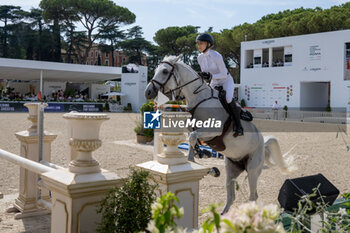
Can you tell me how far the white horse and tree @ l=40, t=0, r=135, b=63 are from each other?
4371 centimetres

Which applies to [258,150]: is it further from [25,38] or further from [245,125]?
[25,38]

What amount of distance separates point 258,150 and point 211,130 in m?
0.65

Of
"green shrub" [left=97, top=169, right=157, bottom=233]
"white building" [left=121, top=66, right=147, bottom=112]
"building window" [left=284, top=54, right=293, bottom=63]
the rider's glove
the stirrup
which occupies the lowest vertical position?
"green shrub" [left=97, top=169, right=157, bottom=233]

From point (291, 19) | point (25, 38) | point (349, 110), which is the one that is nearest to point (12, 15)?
point (25, 38)

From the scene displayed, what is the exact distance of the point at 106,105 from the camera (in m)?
29.7

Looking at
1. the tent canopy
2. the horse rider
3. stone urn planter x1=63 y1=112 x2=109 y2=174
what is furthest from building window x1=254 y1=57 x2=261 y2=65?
stone urn planter x1=63 y1=112 x2=109 y2=174

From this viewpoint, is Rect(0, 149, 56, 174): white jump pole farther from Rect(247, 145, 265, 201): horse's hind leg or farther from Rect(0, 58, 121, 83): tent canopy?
Rect(0, 58, 121, 83): tent canopy

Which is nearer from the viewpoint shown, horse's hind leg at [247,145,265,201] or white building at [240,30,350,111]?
horse's hind leg at [247,145,265,201]

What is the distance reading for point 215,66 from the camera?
393 cm

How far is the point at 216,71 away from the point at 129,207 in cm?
268

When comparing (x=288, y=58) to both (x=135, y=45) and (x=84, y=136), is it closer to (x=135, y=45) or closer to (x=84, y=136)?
(x=84, y=136)

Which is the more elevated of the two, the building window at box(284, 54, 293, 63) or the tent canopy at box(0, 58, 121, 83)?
the building window at box(284, 54, 293, 63)

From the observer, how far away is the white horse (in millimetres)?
3730

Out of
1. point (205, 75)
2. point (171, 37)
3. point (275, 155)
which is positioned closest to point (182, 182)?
point (205, 75)
